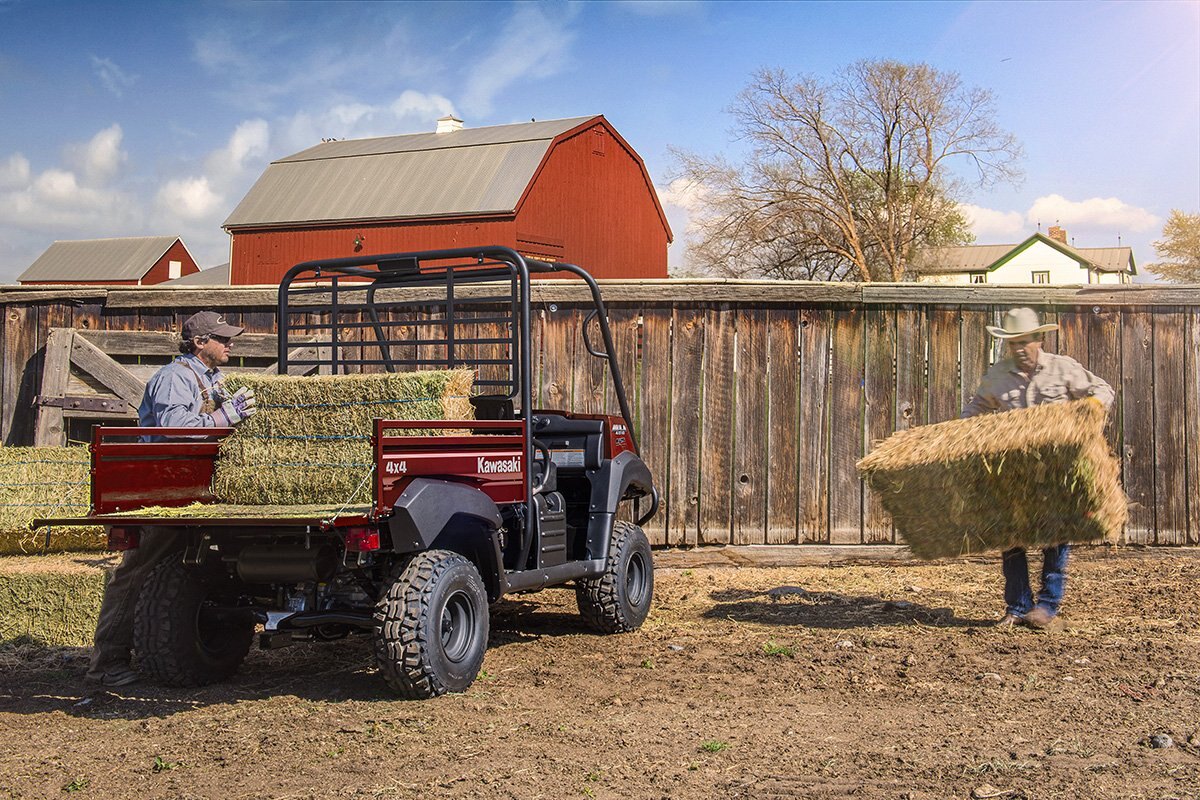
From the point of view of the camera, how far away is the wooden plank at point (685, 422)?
30.8ft

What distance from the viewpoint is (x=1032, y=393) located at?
6805mm

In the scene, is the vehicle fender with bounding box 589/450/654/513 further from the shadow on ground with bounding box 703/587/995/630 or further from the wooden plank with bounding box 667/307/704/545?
the wooden plank with bounding box 667/307/704/545

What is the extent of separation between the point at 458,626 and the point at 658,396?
4301mm

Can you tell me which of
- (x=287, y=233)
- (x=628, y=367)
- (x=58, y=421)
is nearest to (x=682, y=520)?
(x=628, y=367)

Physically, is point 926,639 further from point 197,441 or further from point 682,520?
point 197,441

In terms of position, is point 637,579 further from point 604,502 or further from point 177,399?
point 177,399

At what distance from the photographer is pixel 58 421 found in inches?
364

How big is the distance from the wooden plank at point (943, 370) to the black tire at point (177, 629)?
5842mm

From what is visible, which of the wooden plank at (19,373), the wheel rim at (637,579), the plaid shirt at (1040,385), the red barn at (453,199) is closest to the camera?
the plaid shirt at (1040,385)

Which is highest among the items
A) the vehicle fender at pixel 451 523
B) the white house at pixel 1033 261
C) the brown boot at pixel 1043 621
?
the white house at pixel 1033 261

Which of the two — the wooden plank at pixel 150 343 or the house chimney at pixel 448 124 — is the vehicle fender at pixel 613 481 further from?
the house chimney at pixel 448 124

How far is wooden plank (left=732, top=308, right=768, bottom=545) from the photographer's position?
934 centimetres

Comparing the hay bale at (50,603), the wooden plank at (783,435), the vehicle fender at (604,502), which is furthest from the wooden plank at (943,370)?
the hay bale at (50,603)

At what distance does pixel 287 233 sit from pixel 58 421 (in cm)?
2248
